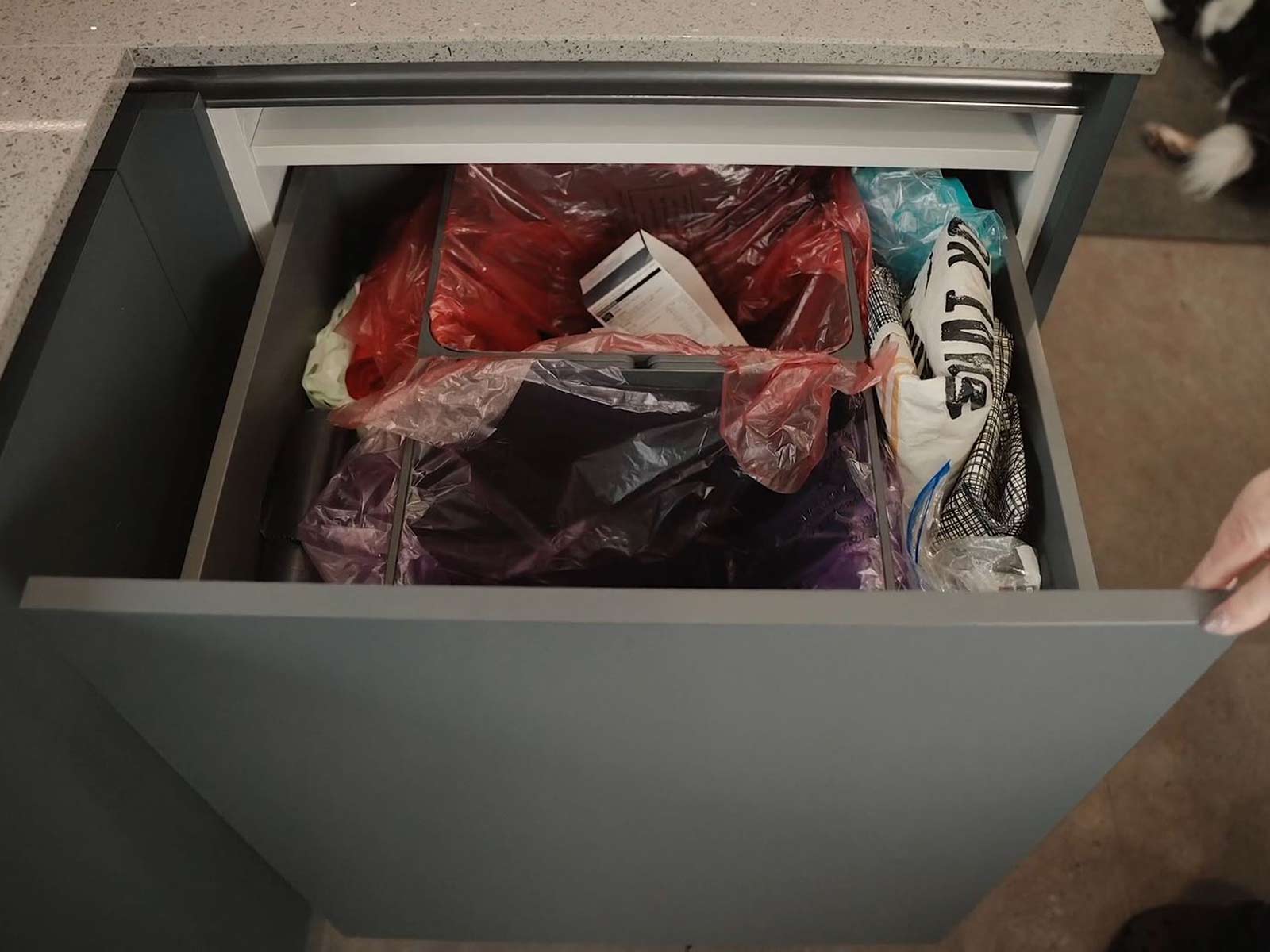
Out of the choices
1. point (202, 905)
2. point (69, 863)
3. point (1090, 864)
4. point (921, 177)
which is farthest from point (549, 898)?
point (921, 177)

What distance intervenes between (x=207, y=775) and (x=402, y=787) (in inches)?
5.6

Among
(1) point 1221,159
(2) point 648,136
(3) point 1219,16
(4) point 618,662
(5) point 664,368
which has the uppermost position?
(3) point 1219,16

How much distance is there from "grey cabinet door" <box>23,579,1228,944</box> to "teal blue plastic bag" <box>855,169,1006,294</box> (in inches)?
16.9

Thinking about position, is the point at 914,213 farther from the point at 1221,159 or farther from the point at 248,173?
the point at 1221,159

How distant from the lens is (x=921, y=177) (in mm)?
989

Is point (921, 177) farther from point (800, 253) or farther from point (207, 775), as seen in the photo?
point (207, 775)

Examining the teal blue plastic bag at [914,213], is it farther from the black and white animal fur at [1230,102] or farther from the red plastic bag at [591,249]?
the black and white animal fur at [1230,102]

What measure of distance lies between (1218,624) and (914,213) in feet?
1.67

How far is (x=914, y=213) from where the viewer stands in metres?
0.99

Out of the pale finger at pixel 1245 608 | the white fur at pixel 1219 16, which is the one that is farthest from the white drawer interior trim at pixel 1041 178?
the white fur at pixel 1219 16

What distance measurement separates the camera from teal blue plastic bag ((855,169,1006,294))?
96 centimetres

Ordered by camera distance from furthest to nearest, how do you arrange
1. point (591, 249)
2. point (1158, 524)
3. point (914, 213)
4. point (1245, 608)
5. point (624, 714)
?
point (1158, 524) → point (591, 249) → point (914, 213) → point (624, 714) → point (1245, 608)

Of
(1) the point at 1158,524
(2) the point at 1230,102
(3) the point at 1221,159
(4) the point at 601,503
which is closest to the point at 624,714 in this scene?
(4) the point at 601,503

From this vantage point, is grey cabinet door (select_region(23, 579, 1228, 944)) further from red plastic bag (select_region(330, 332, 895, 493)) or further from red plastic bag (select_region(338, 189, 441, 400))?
red plastic bag (select_region(338, 189, 441, 400))
